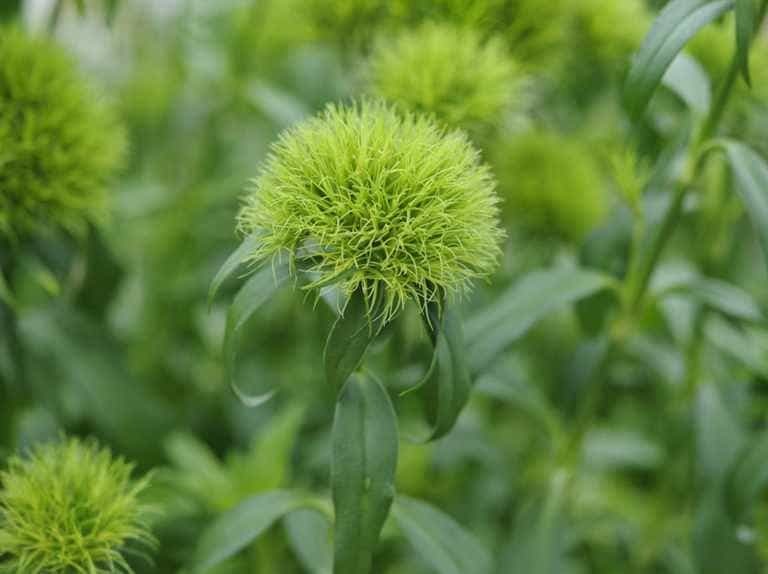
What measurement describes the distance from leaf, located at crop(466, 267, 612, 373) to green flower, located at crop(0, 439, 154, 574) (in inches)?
13.4

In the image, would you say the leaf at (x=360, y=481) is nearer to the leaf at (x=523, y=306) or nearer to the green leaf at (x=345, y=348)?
the green leaf at (x=345, y=348)

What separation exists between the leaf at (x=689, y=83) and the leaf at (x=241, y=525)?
1.80 feet

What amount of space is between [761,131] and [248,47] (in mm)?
751

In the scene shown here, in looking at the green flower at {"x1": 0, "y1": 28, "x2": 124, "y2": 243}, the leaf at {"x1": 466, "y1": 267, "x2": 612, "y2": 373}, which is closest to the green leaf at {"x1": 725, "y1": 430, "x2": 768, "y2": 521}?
the leaf at {"x1": 466, "y1": 267, "x2": 612, "y2": 373}


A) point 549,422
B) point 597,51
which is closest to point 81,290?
point 549,422

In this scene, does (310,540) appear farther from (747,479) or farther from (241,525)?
(747,479)

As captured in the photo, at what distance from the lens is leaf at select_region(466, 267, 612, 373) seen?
901 mm

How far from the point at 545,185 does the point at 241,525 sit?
0.56 metres

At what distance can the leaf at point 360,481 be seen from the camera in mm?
726

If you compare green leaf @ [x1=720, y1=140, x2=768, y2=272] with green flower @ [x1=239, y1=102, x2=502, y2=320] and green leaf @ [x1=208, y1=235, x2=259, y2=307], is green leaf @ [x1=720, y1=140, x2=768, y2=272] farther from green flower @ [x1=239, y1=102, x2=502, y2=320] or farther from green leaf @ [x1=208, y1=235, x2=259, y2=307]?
green leaf @ [x1=208, y1=235, x2=259, y2=307]

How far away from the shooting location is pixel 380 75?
0.96 metres

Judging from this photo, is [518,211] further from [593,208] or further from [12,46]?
[12,46]

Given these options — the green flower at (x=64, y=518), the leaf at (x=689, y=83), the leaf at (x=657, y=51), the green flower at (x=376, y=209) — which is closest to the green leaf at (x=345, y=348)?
the green flower at (x=376, y=209)

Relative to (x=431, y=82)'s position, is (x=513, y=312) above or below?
below
